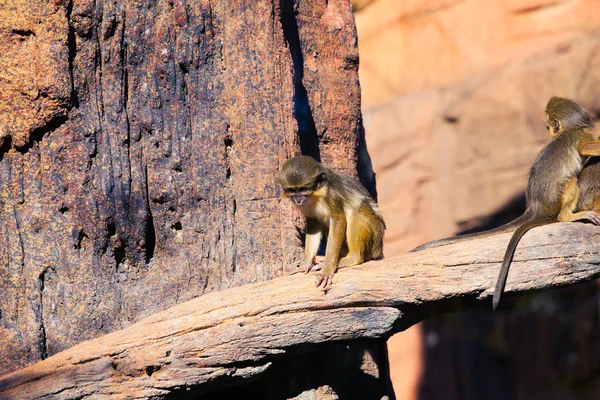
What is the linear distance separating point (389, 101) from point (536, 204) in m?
4.80

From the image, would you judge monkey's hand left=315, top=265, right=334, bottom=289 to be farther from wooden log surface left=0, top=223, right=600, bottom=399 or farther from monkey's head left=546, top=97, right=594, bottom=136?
monkey's head left=546, top=97, right=594, bottom=136

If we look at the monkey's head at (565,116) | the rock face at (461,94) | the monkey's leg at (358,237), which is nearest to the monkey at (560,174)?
the monkey's head at (565,116)

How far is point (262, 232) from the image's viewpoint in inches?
209

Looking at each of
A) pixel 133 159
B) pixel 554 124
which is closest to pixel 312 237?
pixel 133 159

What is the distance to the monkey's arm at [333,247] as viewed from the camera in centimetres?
480

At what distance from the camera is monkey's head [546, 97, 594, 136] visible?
19.2 feet

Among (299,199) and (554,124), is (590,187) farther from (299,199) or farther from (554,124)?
(299,199)

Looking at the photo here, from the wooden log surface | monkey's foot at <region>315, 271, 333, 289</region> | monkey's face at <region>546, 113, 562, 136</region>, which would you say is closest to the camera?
the wooden log surface

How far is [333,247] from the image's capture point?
521 centimetres

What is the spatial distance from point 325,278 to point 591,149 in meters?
2.38

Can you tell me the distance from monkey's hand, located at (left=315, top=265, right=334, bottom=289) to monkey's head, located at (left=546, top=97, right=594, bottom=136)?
2375mm

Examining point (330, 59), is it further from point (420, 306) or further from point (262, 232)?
point (420, 306)

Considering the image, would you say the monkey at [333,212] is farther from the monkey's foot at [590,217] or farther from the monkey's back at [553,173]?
the monkey's foot at [590,217]

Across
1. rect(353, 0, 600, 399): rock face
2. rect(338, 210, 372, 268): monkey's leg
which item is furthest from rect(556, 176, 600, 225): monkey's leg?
rect(353, 0, 600, 399): rock face
